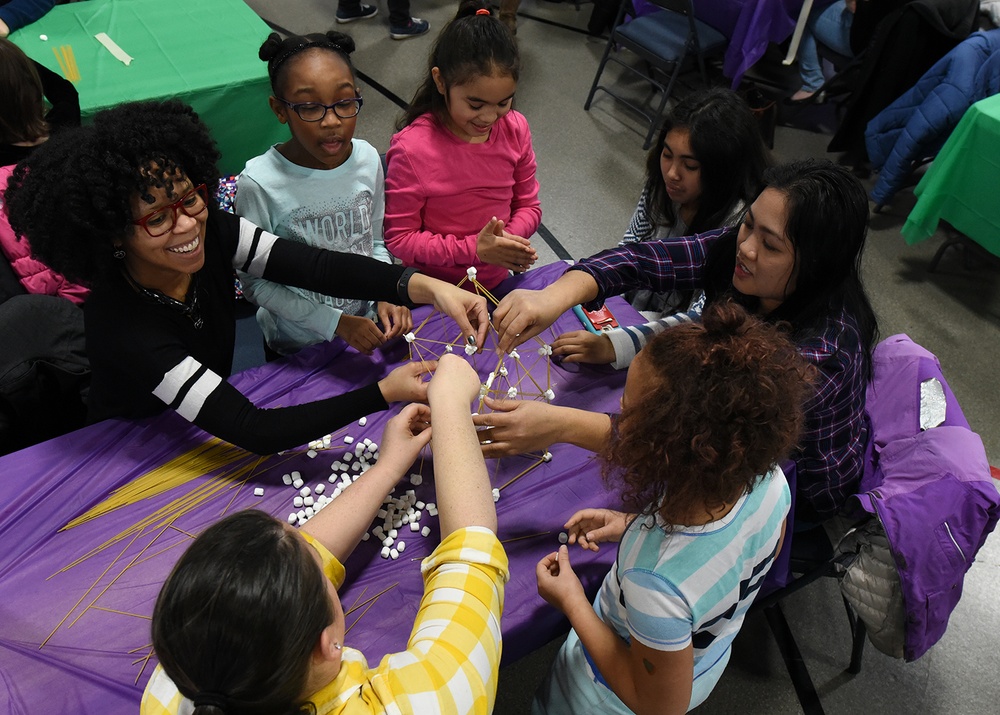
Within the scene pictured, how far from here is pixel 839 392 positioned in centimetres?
155

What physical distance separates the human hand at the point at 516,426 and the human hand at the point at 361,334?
1.45ft

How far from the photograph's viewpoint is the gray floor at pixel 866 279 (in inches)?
81.7

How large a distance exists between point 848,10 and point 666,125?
276cm

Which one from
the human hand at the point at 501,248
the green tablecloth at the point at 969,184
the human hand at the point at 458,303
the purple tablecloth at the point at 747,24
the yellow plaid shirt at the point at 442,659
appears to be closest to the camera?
the yellow plaid shirt at the point at 442,659

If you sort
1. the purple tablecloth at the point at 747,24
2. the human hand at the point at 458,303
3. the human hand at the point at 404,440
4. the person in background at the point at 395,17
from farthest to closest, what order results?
the person in background at the point at 395,17
the purple tablecloth at the point at 747,24
the human hand at the point at 458,303
the human hand at the point at 404,440

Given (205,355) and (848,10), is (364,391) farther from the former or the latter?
(848,10)

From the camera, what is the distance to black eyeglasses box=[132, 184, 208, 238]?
1.40 meters

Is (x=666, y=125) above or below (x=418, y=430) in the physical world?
above

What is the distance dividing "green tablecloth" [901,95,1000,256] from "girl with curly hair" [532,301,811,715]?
2.60 metres

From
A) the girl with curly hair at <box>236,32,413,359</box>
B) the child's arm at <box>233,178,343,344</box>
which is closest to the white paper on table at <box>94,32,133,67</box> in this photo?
the girl with curly hair at <box>236,32,413,359</box>

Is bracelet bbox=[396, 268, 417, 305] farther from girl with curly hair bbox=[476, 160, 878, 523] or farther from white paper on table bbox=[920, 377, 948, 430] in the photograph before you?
white paper on table bbox=[920, 377, 948, 430]

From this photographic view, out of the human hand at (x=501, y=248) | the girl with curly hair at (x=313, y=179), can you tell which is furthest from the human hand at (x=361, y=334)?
the human hand at (x=501, y=248)

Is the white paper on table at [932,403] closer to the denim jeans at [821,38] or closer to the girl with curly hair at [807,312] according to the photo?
the girl with curly hair at [807,312]

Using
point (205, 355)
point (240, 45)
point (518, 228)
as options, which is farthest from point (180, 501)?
point (240, 45)
